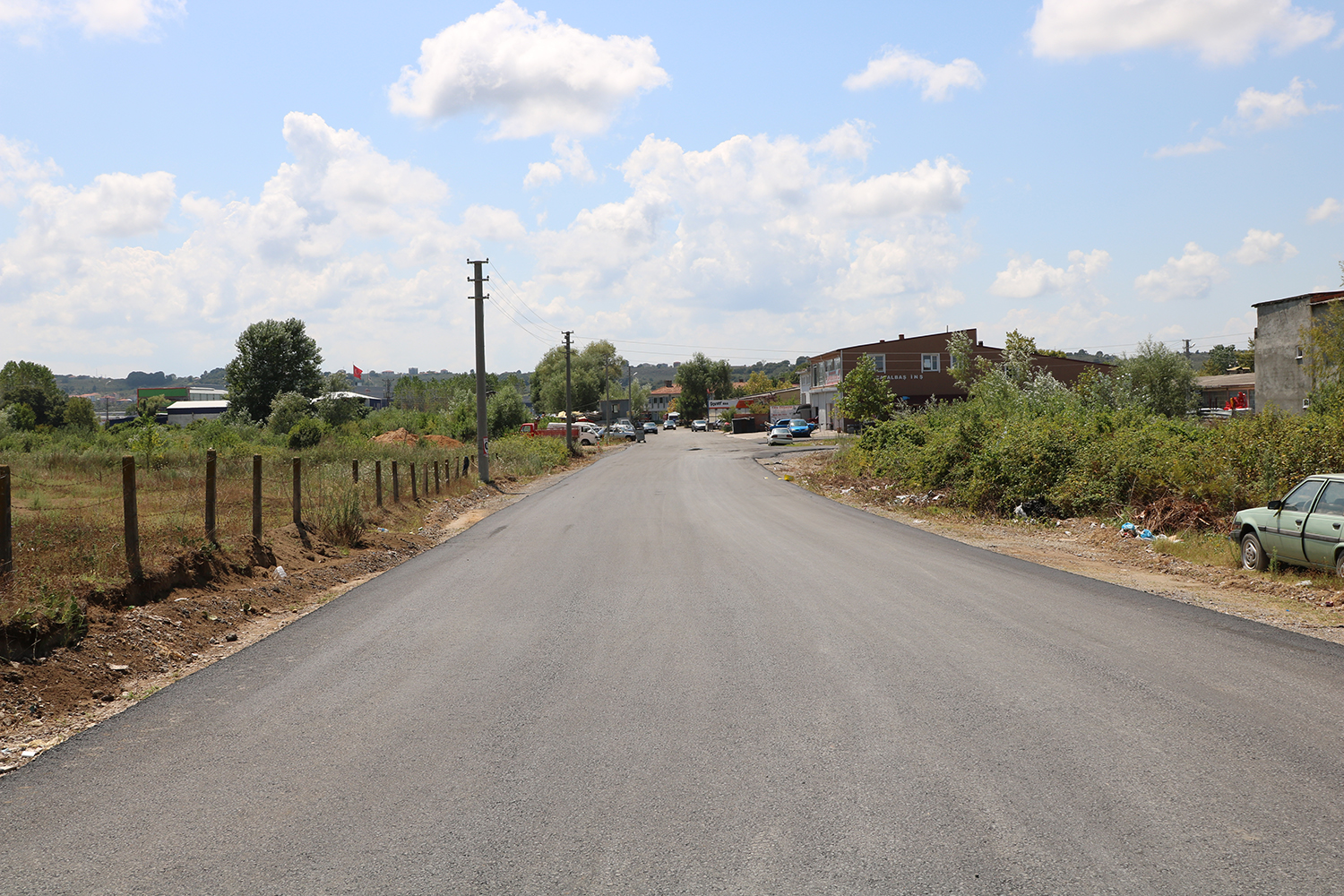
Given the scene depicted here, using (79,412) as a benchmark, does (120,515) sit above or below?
below

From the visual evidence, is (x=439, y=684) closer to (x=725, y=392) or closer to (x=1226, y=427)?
(x=1226, y=427)

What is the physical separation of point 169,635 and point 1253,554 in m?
14.4

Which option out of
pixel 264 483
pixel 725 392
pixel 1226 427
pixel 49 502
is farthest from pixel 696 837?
pixel 725 392

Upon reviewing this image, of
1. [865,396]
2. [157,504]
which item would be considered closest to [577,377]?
[865,396]

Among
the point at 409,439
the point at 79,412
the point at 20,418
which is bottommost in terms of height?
the point at 409,439

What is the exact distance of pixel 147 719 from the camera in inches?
257

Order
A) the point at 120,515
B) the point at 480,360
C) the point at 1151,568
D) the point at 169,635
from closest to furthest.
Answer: the point at 169,635, the point at 1151,568, the point at 120,515, the point at 480,360

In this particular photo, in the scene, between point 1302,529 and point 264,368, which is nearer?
point 1302,529

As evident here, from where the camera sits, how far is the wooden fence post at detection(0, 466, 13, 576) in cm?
816

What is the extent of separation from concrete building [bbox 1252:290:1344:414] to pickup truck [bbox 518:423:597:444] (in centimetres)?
4319

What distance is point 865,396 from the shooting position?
61.5m

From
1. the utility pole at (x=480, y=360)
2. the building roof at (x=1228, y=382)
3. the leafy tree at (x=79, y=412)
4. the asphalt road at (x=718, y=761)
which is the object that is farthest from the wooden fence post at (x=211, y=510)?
the leafy tree at (x=79, y=412)

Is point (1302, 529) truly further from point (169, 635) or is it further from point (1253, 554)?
point (169, 635)

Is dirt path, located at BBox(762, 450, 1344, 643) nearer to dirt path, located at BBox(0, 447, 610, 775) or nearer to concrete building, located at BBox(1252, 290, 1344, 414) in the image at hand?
dirt path, located at BBox(0, 447, 610, 775)
